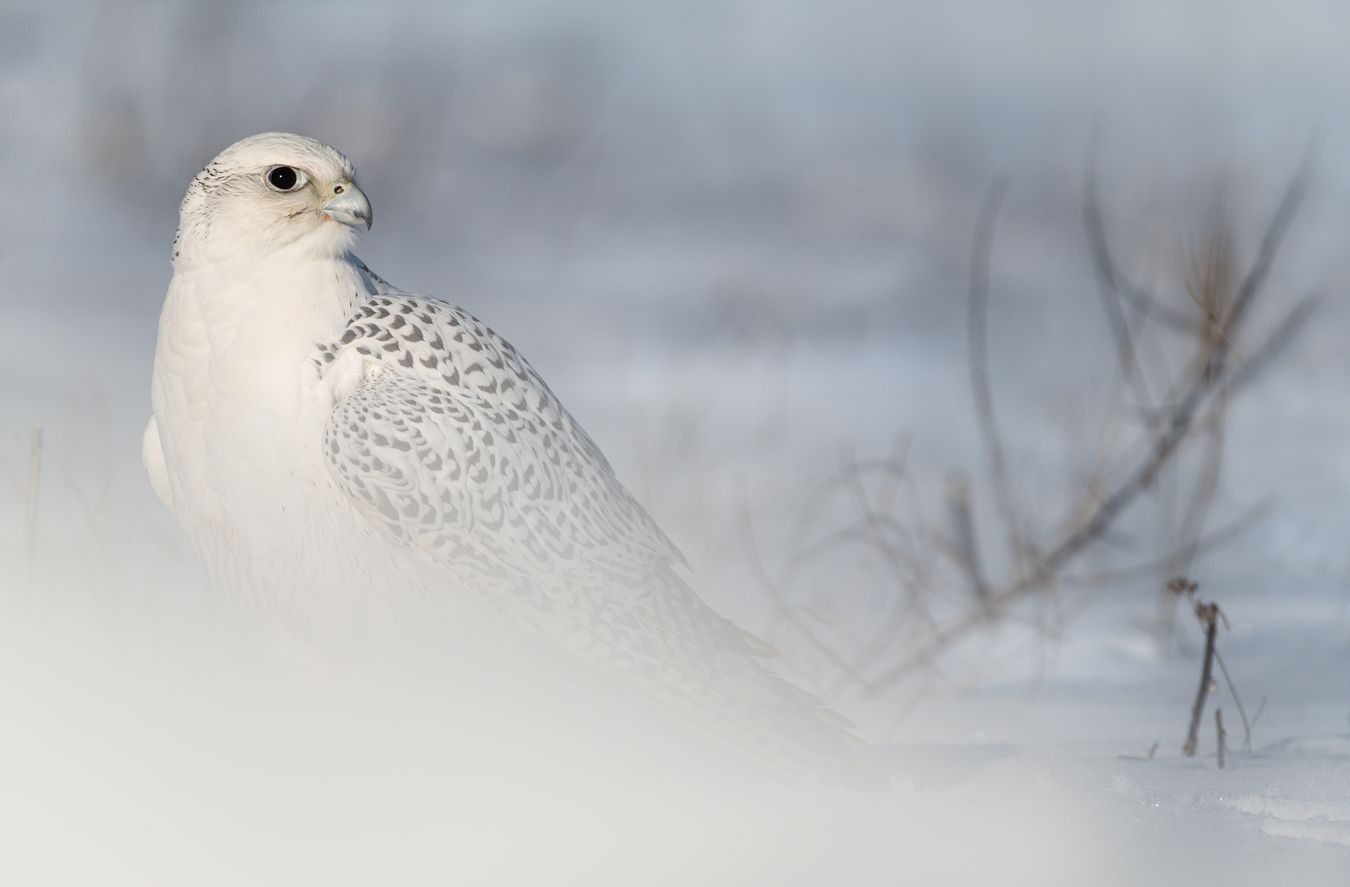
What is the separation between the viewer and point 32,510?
4207mm

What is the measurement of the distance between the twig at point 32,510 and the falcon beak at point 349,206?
1.23 metres

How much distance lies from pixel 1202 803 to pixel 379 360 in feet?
7.88

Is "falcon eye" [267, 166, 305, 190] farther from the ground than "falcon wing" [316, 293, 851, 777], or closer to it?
farther from the ground

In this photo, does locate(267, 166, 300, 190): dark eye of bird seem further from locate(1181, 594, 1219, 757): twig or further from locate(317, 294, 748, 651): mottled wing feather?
locate(1181, 594, 1219, 757): twig

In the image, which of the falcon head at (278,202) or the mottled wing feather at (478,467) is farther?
the falcon head at (278,202)

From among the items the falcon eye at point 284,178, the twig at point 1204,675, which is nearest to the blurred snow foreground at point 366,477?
the falcon eye at point 284,178

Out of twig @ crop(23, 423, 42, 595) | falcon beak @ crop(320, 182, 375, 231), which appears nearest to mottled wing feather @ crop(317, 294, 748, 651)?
falcon beak @ crop(320, 182, 375, 231)

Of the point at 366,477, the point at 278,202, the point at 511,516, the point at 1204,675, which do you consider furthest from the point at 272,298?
the point at 1204,675

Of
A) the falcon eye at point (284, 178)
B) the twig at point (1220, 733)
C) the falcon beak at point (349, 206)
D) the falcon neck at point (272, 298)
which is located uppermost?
the falcon eye at point (284, 178)

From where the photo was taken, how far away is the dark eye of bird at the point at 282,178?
3738 mm

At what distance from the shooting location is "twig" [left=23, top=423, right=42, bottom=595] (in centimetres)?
415

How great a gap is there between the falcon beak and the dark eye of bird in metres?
0.12

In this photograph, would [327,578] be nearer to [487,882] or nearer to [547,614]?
[547,614]

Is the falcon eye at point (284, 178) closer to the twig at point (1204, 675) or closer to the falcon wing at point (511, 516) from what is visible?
the falcon wing at point (511, 516)
